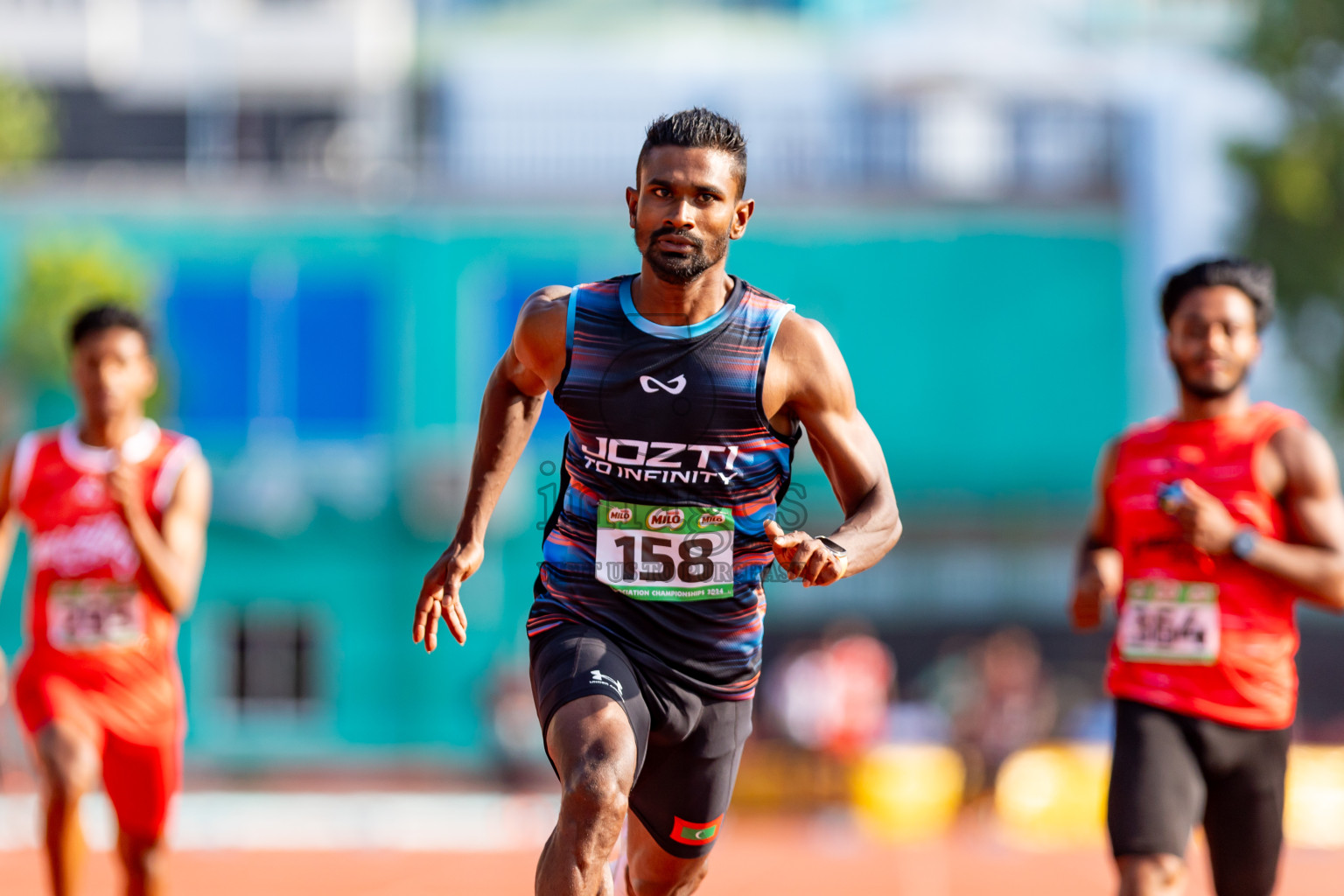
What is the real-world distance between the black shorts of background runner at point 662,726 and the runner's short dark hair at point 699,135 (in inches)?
48.9

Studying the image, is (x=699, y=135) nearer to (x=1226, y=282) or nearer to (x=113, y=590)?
(x=1226, y=282)

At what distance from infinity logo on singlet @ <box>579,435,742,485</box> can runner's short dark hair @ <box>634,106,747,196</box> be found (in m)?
0.67

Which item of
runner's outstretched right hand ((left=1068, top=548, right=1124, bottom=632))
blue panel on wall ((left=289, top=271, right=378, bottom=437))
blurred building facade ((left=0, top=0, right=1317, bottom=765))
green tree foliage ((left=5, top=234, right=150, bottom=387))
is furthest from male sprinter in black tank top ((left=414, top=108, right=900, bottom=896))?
blue panel on wall ((left=289, top=271, right=378, bottom=437))

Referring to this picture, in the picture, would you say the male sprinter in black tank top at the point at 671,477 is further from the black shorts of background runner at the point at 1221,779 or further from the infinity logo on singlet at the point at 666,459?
the black shorts of background runner at the point at 1221,779

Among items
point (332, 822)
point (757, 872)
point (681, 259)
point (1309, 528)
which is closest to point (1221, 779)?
point (1309, 528)

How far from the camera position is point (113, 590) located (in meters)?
6.45

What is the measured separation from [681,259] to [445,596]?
3.48ft

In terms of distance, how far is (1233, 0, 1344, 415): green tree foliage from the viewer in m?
22.3

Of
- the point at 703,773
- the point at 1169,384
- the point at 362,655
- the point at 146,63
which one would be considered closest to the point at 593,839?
the point at 703,773

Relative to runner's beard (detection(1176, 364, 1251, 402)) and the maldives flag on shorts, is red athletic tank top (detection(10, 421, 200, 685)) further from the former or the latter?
runner's beard (detection(1176, 364, 1251, 402))

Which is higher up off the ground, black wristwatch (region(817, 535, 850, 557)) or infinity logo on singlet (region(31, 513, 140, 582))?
black wristwatch (region(817, 535, 850, 557))

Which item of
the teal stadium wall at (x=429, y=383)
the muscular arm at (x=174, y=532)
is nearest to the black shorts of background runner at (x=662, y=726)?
the muscular arm at (x=174, y=532)

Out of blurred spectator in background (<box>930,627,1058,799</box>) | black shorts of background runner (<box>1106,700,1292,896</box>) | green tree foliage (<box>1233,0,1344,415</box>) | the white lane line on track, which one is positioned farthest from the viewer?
green tree foliage (<box>1233,0,1344,415</box>)

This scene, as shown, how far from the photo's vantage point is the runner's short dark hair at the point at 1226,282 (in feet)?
18.2
